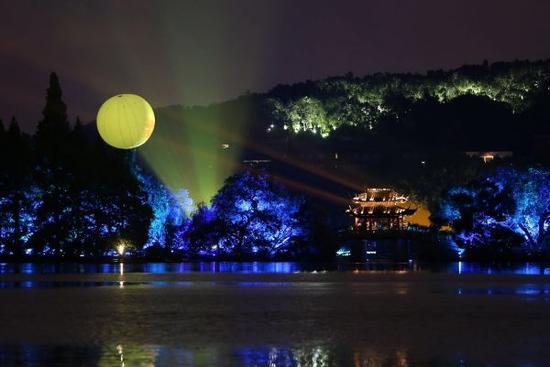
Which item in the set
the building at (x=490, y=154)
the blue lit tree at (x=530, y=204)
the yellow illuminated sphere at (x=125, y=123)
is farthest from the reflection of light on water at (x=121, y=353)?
the building at (x=490, y=154)

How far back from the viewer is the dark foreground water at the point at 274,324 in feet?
75.8

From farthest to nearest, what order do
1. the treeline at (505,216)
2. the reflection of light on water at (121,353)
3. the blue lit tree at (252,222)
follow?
the blue lit tree at (252,222) < the treeline at (505,216) < the reflection of light on water at (121,353)

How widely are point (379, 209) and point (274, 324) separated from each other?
10084 cm

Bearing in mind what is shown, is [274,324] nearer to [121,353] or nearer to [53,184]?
[121,353]

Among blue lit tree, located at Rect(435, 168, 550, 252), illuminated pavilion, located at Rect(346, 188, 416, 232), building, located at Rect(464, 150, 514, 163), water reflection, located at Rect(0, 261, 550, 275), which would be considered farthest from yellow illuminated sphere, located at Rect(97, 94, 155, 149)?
building, located at Rect(464, 150, 514, 163)

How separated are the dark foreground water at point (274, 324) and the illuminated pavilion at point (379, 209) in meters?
78.9

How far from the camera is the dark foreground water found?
23109 mm

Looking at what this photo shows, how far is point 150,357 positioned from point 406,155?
148819mm

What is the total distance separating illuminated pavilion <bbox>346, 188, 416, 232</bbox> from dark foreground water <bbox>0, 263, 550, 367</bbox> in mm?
78891

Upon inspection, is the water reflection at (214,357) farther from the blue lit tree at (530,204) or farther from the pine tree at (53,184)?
the blue lit tree at (530,204)

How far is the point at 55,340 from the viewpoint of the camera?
85.4 ft

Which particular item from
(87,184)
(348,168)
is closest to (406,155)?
(348,168)

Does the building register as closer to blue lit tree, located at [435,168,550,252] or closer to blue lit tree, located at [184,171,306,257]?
blue lit tree, located at [435,168,550,252]

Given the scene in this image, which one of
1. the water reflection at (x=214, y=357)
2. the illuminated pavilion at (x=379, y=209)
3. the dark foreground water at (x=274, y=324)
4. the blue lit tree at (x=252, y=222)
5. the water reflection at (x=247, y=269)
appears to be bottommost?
the water reflection at (x=214, y=357)
